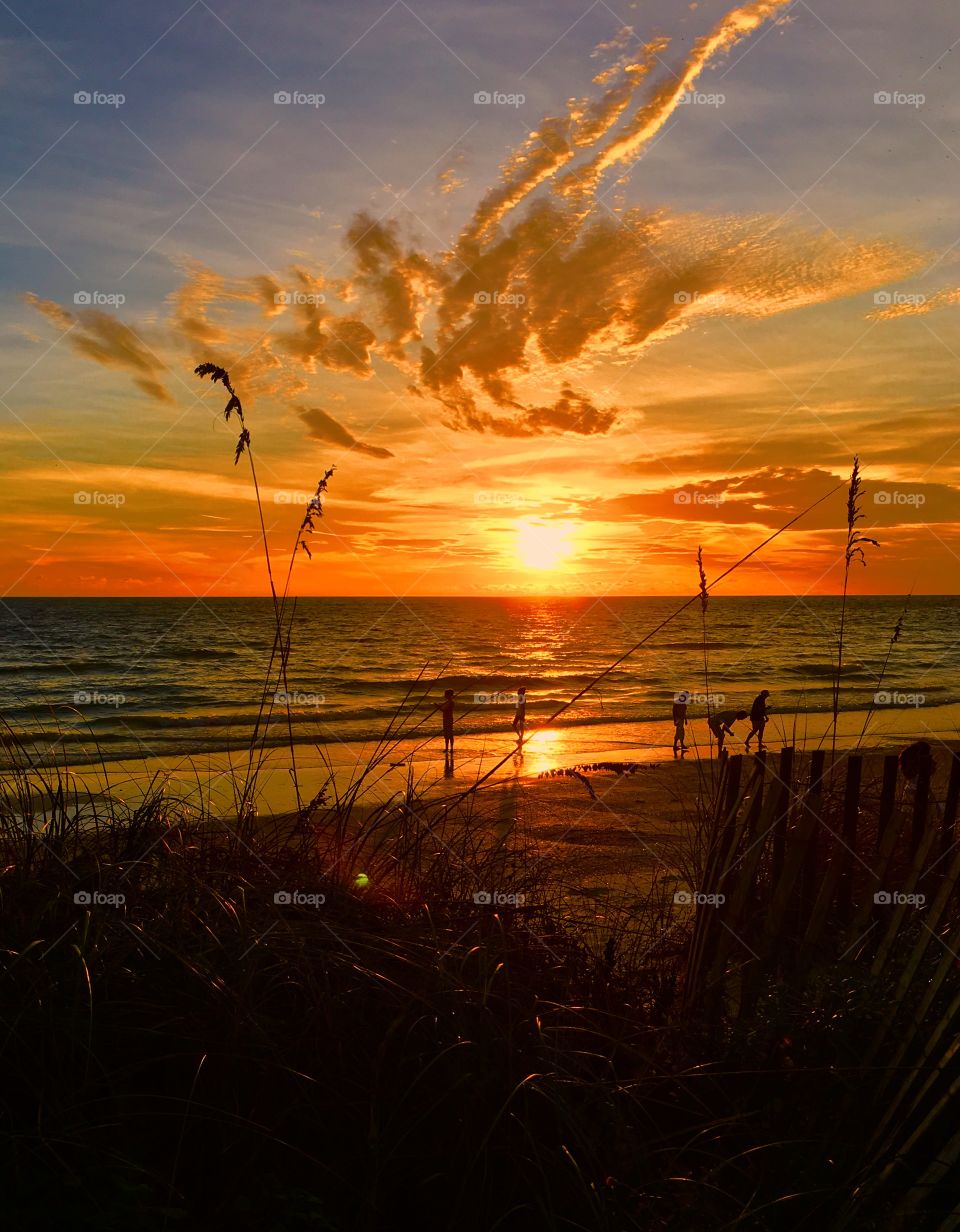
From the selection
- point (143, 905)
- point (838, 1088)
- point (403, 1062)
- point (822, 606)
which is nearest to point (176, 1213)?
point (403, 1062)

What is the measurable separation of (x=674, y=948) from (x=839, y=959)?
3.58 feet

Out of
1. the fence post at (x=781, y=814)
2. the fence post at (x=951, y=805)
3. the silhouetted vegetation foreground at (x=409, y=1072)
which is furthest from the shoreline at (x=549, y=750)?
→ the silhouetted vegetation foreground at (x=409, y=1072)

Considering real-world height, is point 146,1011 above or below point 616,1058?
above

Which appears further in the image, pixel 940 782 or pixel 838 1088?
pixel 940 782

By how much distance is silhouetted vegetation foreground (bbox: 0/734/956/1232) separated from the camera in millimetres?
2148

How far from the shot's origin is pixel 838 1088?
266 cm

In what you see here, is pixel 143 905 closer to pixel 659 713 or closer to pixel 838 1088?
pixel 838 1088

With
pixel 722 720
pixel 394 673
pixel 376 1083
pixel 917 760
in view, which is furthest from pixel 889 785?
pixel 394 673

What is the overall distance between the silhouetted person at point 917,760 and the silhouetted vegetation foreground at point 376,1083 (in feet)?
2.83

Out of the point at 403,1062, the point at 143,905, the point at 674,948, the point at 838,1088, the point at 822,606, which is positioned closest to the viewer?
the point at 403,1062

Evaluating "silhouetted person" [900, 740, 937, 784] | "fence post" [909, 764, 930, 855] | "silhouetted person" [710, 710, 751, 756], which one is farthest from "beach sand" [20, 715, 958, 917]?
"silhouetted person" [900, 740, 937, 784]

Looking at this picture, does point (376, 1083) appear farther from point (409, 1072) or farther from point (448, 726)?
point (448, 726)

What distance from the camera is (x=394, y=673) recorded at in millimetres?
45969

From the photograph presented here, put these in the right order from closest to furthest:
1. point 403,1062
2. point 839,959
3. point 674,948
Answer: point 403,1062 → point 839,959 → point 674,948
